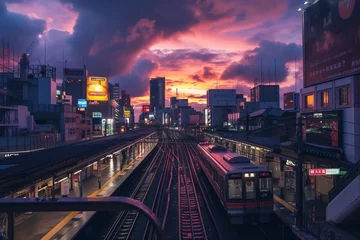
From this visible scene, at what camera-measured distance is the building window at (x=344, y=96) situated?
15.3 m

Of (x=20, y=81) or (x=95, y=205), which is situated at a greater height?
(x=20, y=81)

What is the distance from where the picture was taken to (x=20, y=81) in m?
50.2

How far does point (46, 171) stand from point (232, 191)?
772 cm

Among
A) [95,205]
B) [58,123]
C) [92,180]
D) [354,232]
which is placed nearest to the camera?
[95,205]

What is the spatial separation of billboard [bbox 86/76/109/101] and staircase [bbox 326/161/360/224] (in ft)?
157

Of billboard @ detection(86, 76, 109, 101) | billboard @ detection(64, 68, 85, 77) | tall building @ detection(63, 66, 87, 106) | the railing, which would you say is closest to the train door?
the railing

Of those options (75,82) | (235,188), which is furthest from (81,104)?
(235,188)

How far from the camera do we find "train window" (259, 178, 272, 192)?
39.7 ft

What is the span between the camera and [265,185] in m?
12.2

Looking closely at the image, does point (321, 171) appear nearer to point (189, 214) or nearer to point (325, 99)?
point (189, 214)

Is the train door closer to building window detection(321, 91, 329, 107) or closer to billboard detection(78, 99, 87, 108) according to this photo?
building window detection(321, 91, 329, 107)

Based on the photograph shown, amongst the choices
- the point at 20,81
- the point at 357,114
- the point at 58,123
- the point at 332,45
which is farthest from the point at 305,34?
the point at 20,81

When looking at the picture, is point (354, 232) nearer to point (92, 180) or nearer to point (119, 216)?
point (119, 216)

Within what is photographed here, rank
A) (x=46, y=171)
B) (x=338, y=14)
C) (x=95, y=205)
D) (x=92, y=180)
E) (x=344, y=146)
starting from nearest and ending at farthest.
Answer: (x=95, y=205)
(x=46, y=171)
(x=344, y=146)
(x=338, y=14)
(x=92, y=180)
